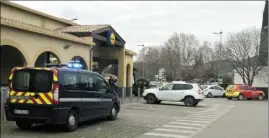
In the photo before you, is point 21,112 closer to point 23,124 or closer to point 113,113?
point 23,124

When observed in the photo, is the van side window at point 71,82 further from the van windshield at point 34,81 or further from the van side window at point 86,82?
the van windshield at point 34,81

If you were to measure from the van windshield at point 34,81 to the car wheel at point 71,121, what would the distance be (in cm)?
110

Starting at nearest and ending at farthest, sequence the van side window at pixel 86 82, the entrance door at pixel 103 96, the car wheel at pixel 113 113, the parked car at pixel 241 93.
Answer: the van side window at pixel 86 82, the entrance door at pixel 103 96, the car wheel at pixel 113 113, the parked car at pixel 241 93

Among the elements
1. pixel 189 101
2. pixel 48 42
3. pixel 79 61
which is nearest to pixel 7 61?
pixel 79 61

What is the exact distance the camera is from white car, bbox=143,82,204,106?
25703mm

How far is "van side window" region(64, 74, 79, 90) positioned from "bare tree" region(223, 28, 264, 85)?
138ft

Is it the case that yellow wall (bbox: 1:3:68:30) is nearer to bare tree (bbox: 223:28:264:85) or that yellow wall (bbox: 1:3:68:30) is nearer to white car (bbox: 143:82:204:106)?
white car (bbox: 143:82:204:106)

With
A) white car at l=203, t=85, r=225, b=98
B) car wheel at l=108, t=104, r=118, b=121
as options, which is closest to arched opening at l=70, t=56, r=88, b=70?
car wheel at l=108, t=104, r=118, b=121

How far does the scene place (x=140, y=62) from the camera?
8612 centimetres

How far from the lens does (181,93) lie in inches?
1018

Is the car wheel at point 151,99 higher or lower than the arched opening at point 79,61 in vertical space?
lower

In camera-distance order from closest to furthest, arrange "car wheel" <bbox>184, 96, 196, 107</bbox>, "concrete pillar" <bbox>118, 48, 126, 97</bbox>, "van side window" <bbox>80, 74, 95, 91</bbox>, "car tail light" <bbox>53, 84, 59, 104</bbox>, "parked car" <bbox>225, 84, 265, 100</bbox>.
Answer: "car tail light" <bbox>53, 84, 59, 104</bbox> < "van side window" <bbox>80, 74, 95, 91</bbox> < "car wheel" <bbox>184, 96, 196, 107</bbox> < "concrete pillar" <bbox>118, 48, 126, 97</bbox> < "parked car" <bbox>225, 84, 265, 100</bbox>

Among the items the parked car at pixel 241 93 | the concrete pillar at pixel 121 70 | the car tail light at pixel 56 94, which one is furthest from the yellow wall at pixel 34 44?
the parked car at pixel 241 93

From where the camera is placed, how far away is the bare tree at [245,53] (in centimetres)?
5147
